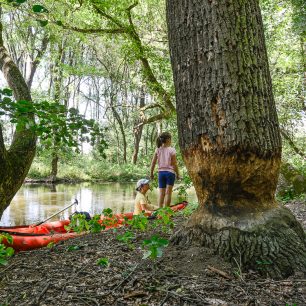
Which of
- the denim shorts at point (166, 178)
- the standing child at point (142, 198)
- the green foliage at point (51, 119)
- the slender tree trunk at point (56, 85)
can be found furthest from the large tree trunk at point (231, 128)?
the slender tree trunk at point (56, 85)

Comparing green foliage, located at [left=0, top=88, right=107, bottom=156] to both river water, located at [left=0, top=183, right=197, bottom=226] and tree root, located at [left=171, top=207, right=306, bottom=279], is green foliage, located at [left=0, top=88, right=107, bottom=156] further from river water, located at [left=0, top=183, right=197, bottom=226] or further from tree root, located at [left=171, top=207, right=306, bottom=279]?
river water, located at [left=0, top=183, right=197, bottom=226]

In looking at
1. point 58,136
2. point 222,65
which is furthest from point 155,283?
point 222,65

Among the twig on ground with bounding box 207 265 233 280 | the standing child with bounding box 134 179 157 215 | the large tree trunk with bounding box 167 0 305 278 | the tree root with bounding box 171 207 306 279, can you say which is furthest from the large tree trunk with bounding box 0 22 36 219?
the standing child with bounding box 134 179 157 215

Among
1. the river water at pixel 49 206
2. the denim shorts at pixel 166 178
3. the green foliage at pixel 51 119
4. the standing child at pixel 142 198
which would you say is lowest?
the river water at pixel 49 206

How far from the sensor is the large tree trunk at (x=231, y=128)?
237 centimetres

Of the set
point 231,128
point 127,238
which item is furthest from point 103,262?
point 231,128

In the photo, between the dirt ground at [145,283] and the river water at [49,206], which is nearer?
the dirt ground at [145,283]

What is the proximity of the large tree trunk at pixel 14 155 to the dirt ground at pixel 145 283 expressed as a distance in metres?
0.78

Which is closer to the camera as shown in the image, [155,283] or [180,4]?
[155,283]

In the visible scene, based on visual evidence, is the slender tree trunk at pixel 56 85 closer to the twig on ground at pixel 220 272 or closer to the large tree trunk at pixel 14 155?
the large tree trunk at pixel 14 155

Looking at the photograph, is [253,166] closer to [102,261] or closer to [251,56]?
[251,56]

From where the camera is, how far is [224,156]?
2.40 meters

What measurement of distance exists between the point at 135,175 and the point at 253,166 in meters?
21.6

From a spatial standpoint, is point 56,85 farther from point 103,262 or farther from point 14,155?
point 103,262
